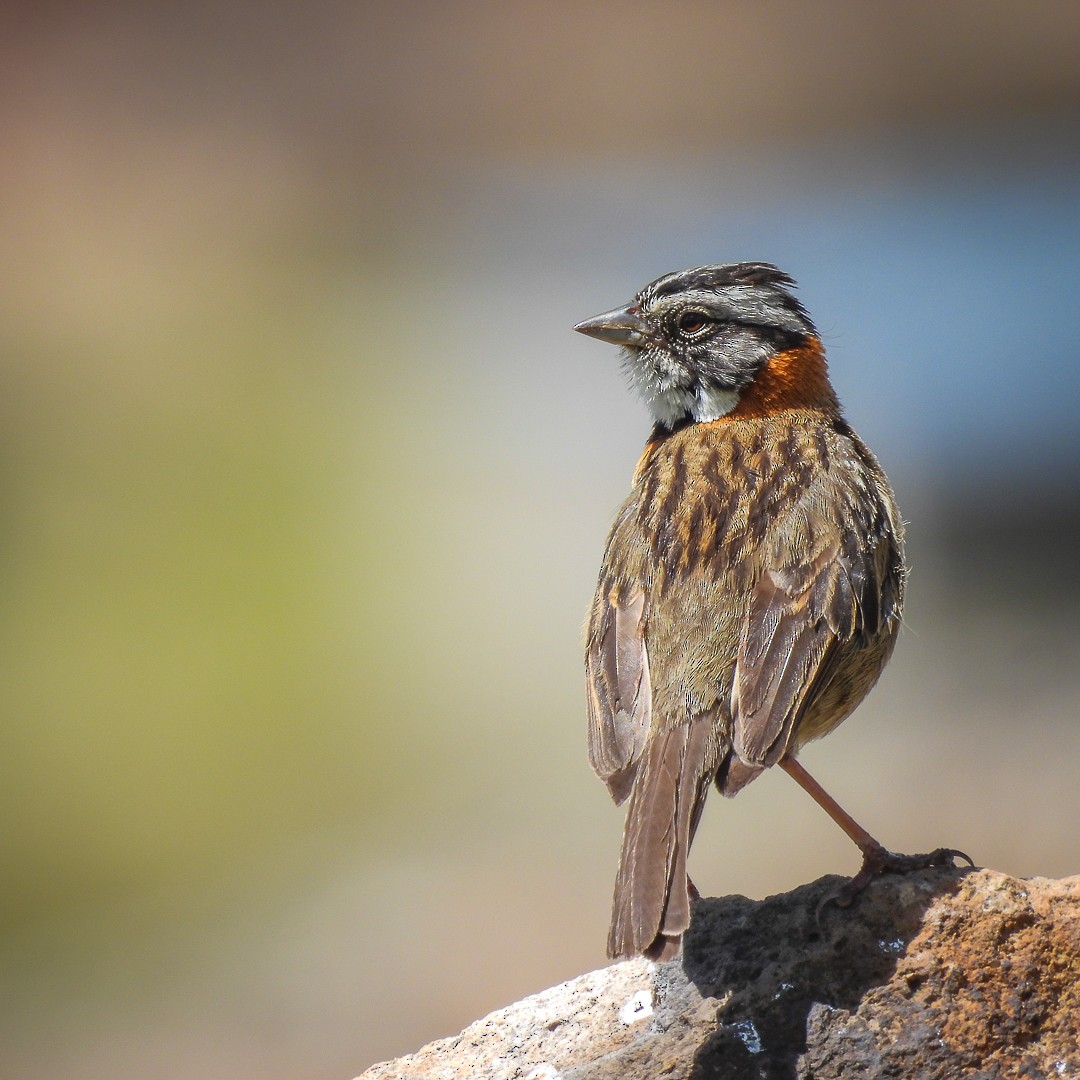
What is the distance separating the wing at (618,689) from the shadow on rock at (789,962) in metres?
0.58

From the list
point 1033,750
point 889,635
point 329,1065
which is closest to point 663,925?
point 889,635

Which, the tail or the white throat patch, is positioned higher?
the white throat patch

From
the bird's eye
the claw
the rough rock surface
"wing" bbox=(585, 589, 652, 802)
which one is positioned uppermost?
the bird's eye

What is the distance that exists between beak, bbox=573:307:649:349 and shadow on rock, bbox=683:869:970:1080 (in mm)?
2555

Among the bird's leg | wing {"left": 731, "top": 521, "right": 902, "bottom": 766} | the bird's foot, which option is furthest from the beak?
the bird's foot

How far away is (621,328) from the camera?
609cm

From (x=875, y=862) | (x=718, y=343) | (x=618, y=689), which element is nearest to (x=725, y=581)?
(x=618, y=689)

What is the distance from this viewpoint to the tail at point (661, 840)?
3785 mm

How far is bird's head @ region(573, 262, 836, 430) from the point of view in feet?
19.5

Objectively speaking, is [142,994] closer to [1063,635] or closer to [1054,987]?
[1054,987]

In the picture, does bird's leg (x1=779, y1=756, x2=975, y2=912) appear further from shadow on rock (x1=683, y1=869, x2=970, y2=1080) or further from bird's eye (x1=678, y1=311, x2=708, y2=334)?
bird's eye (x1=678, y1=311, x2=708, y2=334)

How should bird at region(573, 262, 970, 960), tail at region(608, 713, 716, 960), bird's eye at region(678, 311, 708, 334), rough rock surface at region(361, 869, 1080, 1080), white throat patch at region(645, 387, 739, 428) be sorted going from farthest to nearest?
bird's eye at region(678, 311, 708, 334) < white throat patch at region(645, 387, 739, 428) < bird at region(573, 262, 970, 960) < rough rock surface at region(361, 869, 1080, 1080) < tail at region(608, 713, 716, 960)

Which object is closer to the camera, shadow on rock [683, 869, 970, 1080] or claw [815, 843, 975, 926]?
shadow on rock [683, 869, 970, 1080]

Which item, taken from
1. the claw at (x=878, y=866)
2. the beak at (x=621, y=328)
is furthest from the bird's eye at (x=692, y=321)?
the claw at (x=878, y=866)
